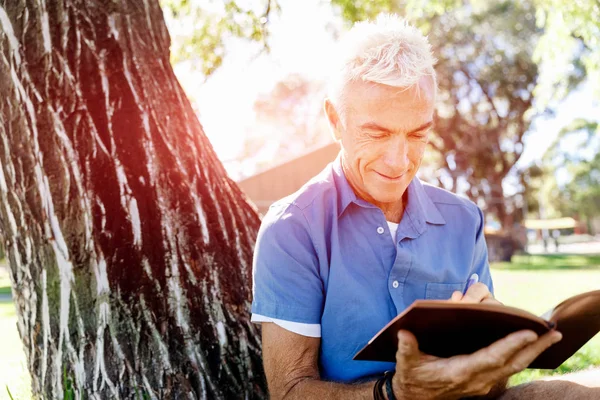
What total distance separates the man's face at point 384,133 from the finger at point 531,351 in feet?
2.55

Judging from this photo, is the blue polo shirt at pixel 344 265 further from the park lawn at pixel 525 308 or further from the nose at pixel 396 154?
the park lawn at pixel 525 308

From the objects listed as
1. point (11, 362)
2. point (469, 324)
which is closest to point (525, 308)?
point (11, 362)

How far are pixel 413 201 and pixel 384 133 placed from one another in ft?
1.20

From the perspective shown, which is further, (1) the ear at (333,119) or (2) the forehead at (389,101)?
(1) the ear at (333,119)

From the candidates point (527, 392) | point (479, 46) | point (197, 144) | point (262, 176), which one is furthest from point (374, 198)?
point (479, 46)

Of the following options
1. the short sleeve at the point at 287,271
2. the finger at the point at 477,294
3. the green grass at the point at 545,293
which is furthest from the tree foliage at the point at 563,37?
the short sleeve at the point at 287,271

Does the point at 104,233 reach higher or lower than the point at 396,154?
lower

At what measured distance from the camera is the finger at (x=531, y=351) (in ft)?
5.25

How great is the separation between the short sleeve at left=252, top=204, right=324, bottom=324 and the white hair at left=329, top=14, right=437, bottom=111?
1.48 ft

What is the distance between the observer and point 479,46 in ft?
96.0

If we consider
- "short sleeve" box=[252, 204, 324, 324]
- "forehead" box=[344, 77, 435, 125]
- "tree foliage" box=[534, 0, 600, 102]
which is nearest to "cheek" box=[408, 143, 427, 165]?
"forehead" box=[344, 77, 435, 125]

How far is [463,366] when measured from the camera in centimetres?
166

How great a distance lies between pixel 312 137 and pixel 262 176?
10320 millimetres

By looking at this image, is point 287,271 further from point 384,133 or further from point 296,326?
point 384,133
